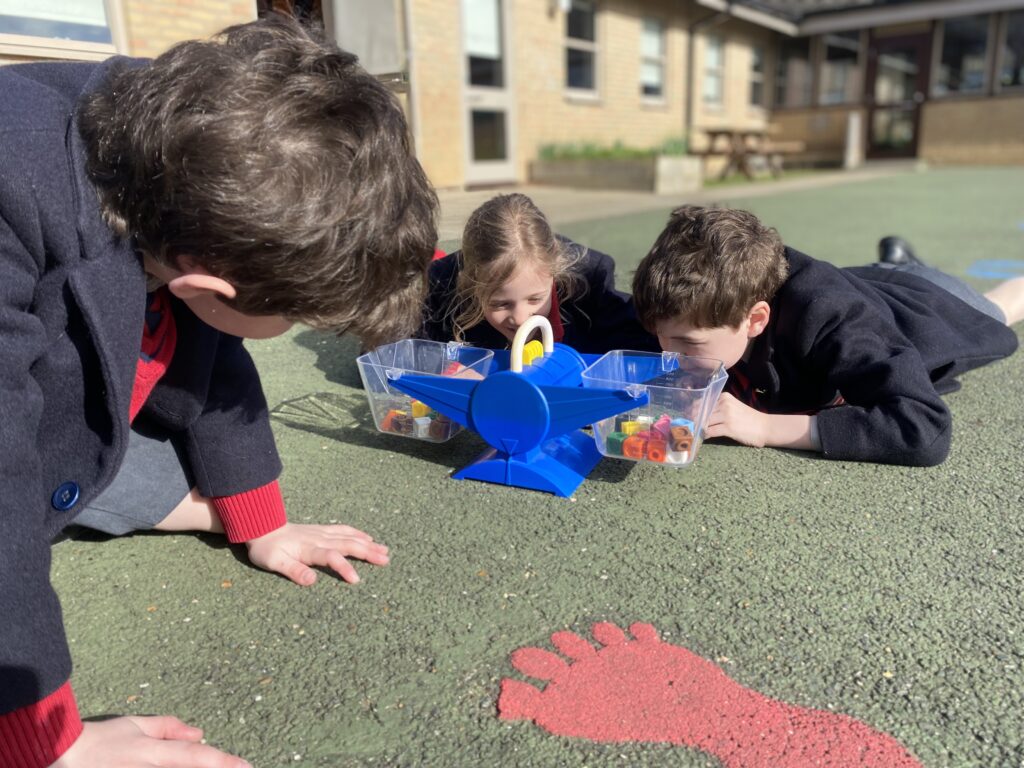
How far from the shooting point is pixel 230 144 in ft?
2.97

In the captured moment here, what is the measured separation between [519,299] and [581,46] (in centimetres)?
1020

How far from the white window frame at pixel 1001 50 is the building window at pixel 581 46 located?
9.21 metres

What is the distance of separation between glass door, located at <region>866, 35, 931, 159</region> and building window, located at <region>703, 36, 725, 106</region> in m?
4.04

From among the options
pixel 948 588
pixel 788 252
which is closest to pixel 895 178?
pixel 788 252

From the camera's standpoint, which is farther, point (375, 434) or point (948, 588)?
point (375, 434)

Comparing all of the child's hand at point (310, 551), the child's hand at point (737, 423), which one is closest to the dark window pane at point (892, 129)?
the child's hand at point (737, 423)

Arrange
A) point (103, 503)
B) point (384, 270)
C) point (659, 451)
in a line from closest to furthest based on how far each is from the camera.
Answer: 1. point (384, 270)
2. point (103, 503)
3. point (659, 451)

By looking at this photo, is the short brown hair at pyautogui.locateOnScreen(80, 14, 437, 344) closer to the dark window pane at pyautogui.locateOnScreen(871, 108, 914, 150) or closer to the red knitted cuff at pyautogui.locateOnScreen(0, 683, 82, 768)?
the red knitted cuff at pyautogui.locateOnScreen(0, 683, 82, 768)

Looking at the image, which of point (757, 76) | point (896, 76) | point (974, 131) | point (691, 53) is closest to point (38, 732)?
point (691, 53)

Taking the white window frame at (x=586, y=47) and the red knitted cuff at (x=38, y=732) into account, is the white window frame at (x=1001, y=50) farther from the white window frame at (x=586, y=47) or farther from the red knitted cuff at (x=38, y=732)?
the red knitted cuff at (x=38, y=732)

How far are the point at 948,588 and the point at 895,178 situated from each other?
13.0m

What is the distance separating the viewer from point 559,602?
1.27 metres

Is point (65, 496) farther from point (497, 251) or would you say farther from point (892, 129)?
point (892, 129)

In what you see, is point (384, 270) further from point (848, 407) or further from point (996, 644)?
point (848, 407)
